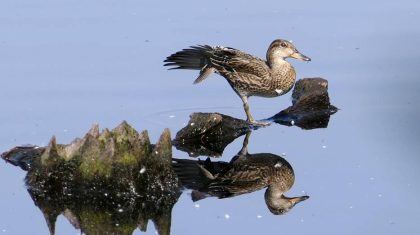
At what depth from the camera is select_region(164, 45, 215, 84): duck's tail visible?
10648 millimetres

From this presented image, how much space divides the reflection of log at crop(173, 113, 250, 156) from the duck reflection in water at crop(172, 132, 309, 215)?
1.02ft

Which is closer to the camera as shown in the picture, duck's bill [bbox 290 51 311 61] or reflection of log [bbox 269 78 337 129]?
reflection of log [bbox 269 78 337 129]

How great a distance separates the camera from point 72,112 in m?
10.0

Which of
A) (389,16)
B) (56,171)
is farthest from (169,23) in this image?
(56,171)

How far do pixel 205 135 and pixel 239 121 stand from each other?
0.45m

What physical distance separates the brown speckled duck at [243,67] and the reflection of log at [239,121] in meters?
0.24

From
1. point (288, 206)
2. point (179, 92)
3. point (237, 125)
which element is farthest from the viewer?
point (179, 92)

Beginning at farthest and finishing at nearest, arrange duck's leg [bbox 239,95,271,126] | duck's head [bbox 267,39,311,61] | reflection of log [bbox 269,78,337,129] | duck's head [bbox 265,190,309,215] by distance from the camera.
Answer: duck's head [bbox 267,39,311,61]
reflection of log [bbox 269,78,337,129]
duck's leg [bbox 239,95,271,126]
duck's head [bbox 265,190,309,215]

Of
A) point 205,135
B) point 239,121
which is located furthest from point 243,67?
point 205,135

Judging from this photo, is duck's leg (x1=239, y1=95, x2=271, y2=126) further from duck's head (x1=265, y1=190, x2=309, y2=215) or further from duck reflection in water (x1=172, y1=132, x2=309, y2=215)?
duck's head (x1=265, y1=190, x2=309, y2=215)

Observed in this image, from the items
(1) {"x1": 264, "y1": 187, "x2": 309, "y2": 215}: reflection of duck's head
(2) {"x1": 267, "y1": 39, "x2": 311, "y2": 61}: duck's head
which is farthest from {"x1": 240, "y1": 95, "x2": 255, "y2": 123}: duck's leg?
(1) {"x1": 264, "y1": 187, "x2": 309, "y2": 215}: reflection of duck's head

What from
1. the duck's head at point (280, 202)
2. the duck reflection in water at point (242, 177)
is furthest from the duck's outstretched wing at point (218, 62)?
the duck's head at point (280, 202)

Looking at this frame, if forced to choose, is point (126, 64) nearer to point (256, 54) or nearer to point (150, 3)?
point (256, 54)

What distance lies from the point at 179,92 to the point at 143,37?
1684 millimetres
